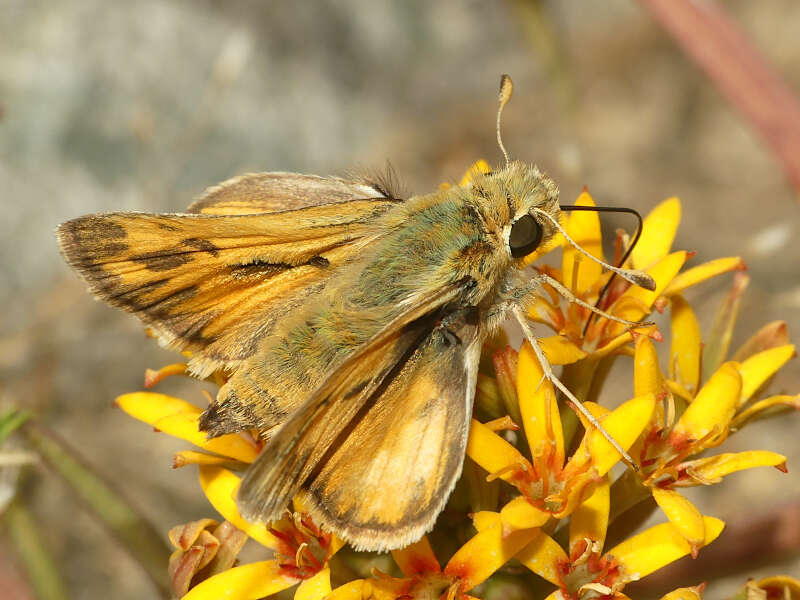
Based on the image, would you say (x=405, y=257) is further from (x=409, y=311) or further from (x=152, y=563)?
(x=152, y=563)

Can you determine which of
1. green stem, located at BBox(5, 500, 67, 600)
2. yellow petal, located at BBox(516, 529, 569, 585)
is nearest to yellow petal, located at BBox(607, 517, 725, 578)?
yellow petal, located at BBox(516, 529, 569, 585)

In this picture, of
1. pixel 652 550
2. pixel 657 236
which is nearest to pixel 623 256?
pixel 657 236

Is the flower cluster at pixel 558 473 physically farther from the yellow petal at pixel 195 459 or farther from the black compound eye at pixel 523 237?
the black compound eye at pixel 523 237

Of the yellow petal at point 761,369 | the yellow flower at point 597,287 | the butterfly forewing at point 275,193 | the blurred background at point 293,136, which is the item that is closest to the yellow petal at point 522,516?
the yellow flower at point 597,287

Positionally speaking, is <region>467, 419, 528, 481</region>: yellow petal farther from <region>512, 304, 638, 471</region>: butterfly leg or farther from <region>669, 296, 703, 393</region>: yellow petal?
<region>669, 296, 703, 393</region>: yellow petal

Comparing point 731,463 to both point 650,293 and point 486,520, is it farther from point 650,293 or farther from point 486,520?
point 486,520

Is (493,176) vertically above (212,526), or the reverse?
(493,176)

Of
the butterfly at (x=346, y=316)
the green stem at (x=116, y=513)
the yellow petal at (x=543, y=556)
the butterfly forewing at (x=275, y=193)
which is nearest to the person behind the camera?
the butterfly at (x=346, y=316)

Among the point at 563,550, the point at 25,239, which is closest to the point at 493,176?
the point at 563,550
